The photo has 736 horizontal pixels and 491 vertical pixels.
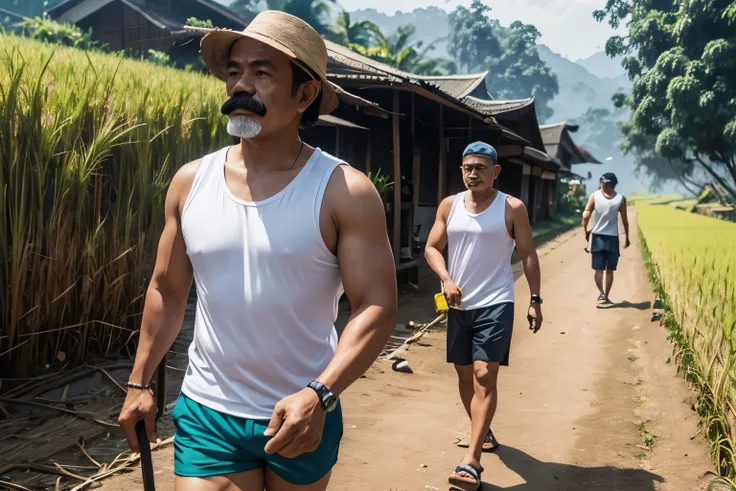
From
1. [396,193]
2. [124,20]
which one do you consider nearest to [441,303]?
[396,193]

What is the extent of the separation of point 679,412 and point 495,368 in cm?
221

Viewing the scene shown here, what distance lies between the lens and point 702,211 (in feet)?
130

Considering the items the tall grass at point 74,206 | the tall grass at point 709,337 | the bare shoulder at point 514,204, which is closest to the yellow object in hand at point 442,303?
the bare shoulder at point 514,204

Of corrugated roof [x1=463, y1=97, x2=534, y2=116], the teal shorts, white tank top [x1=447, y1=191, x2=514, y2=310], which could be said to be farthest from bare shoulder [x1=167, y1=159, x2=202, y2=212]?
corrugated roof [x1=463, y1=97, x2=534, y2=116]

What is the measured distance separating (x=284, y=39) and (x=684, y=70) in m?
31.3

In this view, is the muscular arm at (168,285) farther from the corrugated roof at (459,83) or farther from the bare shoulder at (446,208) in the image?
the corrugated roof at (459,83)

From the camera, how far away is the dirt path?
4.57 meters

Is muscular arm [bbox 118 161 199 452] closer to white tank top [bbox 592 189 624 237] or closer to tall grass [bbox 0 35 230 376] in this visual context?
tall grass [bbox 0 35 230 376]

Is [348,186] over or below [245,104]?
below

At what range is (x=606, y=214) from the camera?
10.2 metres

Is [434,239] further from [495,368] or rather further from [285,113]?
[285,113]

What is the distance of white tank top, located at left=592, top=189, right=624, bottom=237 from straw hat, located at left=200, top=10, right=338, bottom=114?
8.42m

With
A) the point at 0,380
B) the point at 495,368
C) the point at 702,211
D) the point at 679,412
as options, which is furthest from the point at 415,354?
the point at 702,211

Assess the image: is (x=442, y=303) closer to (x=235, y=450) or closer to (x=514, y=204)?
(x=514, y=204)
